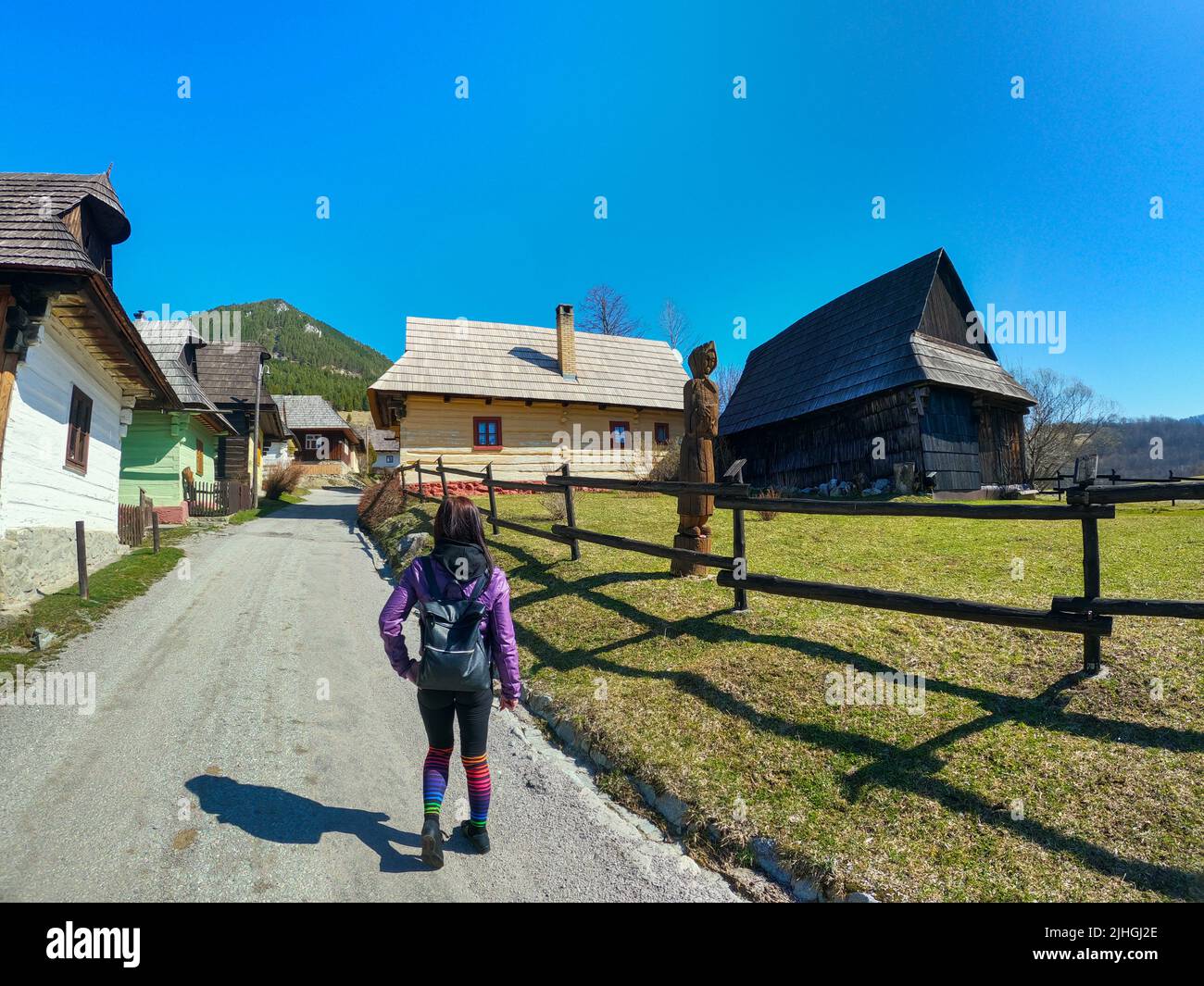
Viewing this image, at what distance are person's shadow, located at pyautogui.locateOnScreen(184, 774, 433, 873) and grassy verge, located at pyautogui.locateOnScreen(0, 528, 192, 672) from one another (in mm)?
4085

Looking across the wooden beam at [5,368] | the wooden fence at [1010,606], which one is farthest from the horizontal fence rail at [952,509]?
the wooden beam at [5,368]

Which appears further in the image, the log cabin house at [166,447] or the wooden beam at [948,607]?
the log cabin house at [166,447]

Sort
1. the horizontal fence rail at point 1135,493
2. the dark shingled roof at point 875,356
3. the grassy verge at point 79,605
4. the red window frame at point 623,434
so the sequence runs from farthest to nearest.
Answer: the red window frame at point 623,434
the dark shingled roof at point 875,356
the grassy verge at point 79,605
the horizontal fence rail at point 1135,493

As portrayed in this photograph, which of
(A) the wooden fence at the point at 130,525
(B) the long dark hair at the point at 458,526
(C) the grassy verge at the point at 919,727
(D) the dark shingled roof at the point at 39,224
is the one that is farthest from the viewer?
(A) the wooden fence at the point at 130,525

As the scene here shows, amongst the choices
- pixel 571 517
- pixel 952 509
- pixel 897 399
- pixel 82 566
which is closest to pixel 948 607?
pixel 952 509

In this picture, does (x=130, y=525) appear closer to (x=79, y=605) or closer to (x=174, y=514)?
(x=174, y=514)

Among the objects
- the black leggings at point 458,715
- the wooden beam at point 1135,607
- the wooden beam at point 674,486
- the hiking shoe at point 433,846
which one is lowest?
the hiking shoe at point 433,846

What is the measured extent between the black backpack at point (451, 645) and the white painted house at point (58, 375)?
806 centimetres

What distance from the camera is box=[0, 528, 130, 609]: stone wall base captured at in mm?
7965

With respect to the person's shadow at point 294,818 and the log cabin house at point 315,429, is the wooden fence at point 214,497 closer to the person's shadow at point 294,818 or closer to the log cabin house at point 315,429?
the person's shadow at point 294,818

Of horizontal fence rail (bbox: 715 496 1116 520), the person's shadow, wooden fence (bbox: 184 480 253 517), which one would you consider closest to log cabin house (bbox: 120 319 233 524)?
wooden fence (bbox: 184 480 253 517)

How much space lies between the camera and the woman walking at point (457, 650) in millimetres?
3273
